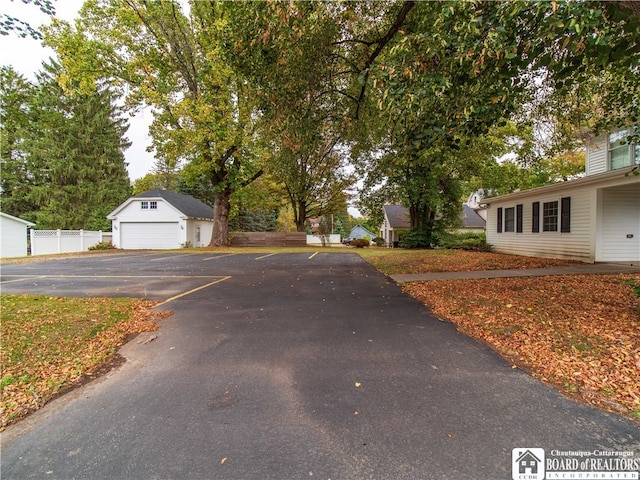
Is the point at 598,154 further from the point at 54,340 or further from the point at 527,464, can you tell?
the point at 54,340

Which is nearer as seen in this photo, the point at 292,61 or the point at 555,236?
the point at 292,61

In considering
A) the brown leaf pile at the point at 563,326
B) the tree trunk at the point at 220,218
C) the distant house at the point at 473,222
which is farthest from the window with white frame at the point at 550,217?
the distant house at the point at 473,222

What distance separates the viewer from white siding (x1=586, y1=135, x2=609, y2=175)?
39.6 ft

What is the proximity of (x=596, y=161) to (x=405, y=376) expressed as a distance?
1487 cm

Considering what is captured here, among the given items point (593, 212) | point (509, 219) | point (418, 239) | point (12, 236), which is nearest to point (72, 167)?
point (12, 236)

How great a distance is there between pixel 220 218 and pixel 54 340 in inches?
809

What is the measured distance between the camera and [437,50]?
170 inches

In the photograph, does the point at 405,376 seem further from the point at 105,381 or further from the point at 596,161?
the point at 596,161

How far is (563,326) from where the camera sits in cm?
423

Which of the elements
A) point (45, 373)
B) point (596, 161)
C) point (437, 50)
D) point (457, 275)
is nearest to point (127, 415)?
point (45, 373)

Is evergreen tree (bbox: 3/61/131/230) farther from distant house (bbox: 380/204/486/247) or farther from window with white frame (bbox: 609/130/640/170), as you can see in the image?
window with white frame (bbox: 609/130/640/170)

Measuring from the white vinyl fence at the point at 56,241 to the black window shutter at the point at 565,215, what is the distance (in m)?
28.4

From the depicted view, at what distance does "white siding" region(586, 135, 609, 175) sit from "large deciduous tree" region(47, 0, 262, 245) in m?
15.3

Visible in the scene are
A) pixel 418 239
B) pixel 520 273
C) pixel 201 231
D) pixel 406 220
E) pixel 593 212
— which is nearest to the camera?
pixel 520 273
